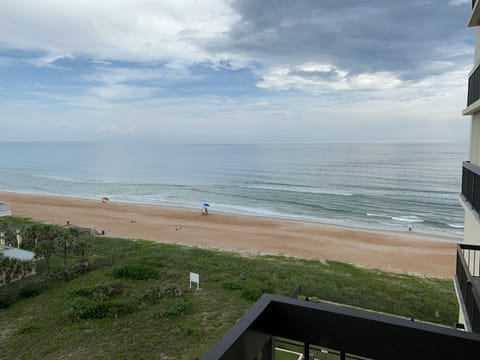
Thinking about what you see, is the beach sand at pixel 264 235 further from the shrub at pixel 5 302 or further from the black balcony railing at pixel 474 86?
the black balcony railing at pixel 474 86

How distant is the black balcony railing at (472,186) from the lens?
26.2 feet

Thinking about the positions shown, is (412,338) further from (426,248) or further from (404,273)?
(426,248)

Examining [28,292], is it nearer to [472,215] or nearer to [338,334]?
[472,215]

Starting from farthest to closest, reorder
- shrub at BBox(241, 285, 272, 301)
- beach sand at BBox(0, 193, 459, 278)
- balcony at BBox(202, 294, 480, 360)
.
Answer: beach sand at BBox(0, 193, 459, 278) → shrub at BBox(241, 285, 272, 301) → balcony at BBox(202, 294, 480, 360)

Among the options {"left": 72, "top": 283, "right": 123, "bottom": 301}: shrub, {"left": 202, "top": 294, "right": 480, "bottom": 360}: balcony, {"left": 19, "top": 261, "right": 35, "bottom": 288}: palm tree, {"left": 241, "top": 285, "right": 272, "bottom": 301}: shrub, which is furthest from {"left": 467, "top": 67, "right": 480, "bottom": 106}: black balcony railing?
{"left": 19, "top": 261, "right": 35, "bottom": 288}: palm tree

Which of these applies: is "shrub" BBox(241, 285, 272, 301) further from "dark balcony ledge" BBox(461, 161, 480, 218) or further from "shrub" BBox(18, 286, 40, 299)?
"shrub" BBox(18, 286, 40, 299)

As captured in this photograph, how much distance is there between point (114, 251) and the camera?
23.5 meters

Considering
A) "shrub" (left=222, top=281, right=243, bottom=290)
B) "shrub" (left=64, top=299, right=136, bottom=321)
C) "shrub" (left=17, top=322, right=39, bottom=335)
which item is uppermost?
"shrub" (left=222, top=281, right=243, bottom=290)

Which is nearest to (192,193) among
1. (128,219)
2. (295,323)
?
(128,219)

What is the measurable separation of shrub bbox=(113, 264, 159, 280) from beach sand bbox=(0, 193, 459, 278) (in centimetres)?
886

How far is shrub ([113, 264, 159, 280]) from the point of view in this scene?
17672mm

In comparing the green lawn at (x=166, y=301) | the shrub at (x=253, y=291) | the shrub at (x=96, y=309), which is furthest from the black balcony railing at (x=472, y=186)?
the shrub at (x=96, y=309)

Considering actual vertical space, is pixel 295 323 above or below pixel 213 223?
above

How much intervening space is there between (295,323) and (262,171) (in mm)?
82685
